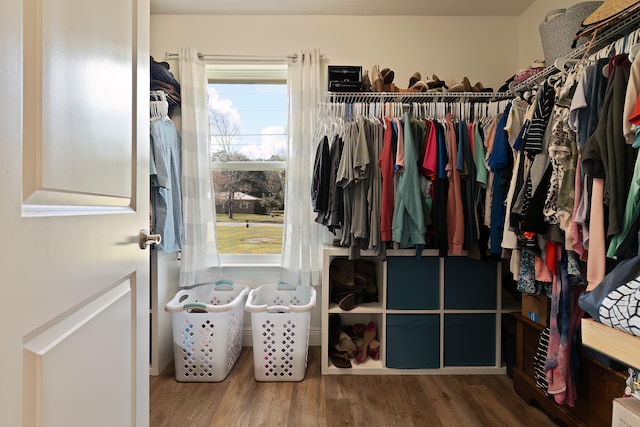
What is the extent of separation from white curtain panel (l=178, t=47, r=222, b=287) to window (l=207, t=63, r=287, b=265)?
0.22 metres

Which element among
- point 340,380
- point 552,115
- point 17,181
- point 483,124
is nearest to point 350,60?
point 483,124

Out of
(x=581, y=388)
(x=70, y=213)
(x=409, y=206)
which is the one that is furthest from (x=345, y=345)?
(x=70, y=213)

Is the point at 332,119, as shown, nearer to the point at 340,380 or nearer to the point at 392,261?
the point at 392,261

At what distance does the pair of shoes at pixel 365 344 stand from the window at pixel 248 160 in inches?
34.3

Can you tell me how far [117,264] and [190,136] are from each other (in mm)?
1759

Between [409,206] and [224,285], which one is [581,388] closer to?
[409,206]

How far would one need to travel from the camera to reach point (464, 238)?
1977 mm

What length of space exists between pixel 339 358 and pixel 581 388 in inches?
47.9

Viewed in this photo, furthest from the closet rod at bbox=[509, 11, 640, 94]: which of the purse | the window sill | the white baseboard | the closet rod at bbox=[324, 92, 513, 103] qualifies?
the white baseboard

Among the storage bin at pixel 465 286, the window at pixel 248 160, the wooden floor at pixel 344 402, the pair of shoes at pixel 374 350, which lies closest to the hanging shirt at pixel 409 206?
the storage bin at pixel 465 286

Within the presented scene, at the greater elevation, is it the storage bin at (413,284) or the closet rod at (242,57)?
the closet rod at (242,57)

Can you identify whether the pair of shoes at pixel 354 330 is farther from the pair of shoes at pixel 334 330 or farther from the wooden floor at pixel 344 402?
the wooden floor at pixel 344 402

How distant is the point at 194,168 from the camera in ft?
7.70

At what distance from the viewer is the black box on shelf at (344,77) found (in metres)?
2.18
